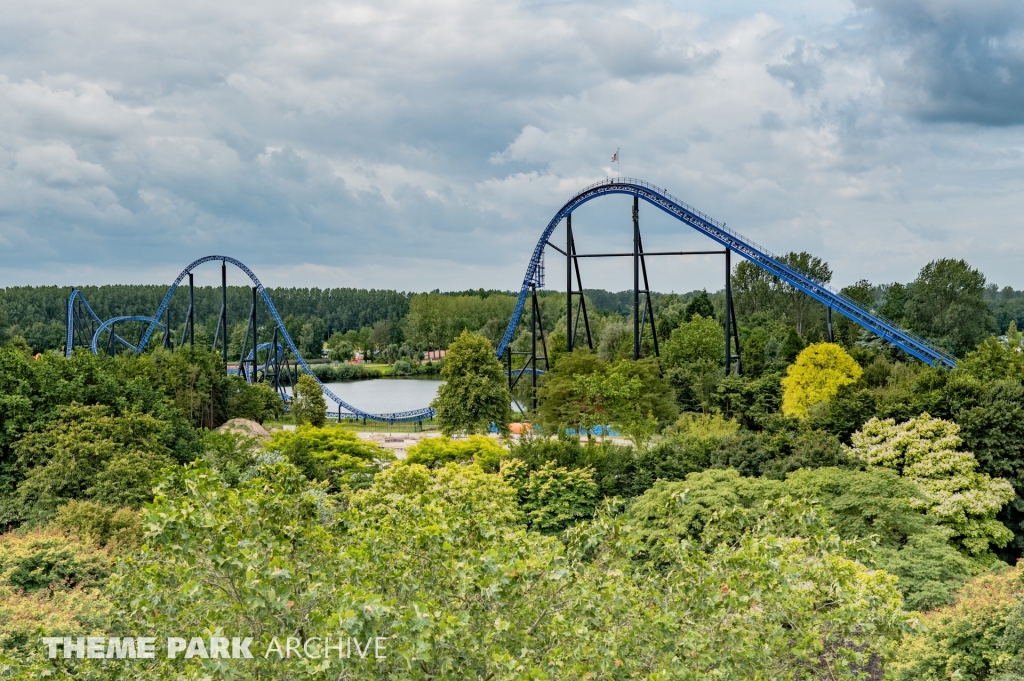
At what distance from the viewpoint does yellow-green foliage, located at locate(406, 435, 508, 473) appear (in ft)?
67.3

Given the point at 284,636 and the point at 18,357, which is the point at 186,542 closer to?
the point at 284,636

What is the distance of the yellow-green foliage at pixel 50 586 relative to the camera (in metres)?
10.1

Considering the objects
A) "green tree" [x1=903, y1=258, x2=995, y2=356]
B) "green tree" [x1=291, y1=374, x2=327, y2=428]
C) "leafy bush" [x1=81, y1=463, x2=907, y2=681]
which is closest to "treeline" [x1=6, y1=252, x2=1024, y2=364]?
"green tree" [x1=903, y1=258, x2=995, y2=356]

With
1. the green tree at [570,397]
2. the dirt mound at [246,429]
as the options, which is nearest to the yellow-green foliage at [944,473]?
the green tree at [570,397]

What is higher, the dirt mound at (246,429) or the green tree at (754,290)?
the green tree at (754,290)

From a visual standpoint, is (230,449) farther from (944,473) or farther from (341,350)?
(341,350)

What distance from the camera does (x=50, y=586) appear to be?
12445mm

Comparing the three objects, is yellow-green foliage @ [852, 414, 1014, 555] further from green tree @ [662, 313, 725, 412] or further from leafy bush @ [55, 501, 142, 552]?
leafy bush @ [55, 501, 142, 552]

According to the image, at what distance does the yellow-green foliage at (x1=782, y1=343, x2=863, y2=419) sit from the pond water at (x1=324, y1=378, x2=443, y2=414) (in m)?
26.3

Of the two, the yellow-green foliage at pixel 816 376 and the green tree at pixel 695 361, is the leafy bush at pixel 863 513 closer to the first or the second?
the yellow-green foliage at pixel 816 376

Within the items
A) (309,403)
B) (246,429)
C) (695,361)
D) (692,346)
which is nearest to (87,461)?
(246,429)

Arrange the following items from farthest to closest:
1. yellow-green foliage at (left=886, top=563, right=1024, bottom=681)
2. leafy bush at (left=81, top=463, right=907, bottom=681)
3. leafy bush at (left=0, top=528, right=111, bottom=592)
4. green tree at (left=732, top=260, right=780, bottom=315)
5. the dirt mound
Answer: green tree at (left=732, top=260, right=780, bottom=315), the dirt mound, leafy bush at (left=0, top=528, right=111, bottom=592), yellow-green foliage at (left=886, top=563, right=1024, bottom=681), leafy bush at (left=81, top=463, right=907, bottom=681)

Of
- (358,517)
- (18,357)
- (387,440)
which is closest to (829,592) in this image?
(358,517)

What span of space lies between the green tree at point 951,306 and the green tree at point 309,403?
1271 inches
